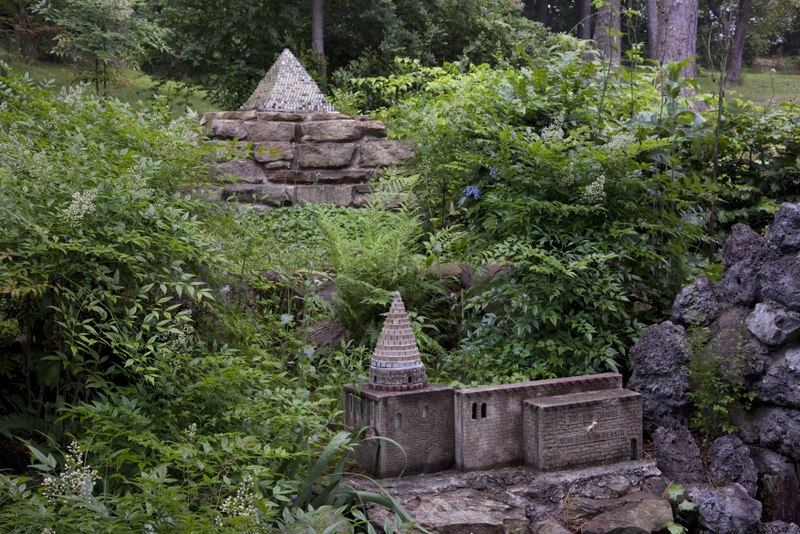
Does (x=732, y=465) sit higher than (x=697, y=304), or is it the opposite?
(x=697, y=304)

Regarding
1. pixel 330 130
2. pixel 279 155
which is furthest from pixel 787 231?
pixel 279 155

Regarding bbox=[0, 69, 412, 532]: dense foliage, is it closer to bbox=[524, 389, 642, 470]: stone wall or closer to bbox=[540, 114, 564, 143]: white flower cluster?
bbox=[524, 389, 642, 470]: stone wall

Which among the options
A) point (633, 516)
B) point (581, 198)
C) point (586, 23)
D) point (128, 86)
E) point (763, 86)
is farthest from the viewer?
point (586, 23)

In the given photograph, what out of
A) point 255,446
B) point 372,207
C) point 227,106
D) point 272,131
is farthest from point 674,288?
point 227,106

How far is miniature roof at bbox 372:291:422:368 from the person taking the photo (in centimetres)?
424

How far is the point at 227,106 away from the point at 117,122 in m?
7.20

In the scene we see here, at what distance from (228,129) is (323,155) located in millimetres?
914

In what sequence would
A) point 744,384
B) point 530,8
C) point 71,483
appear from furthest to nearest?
point 530,8
point 744,384
point 71,483

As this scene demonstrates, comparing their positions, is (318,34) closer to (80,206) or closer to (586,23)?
(80,206)

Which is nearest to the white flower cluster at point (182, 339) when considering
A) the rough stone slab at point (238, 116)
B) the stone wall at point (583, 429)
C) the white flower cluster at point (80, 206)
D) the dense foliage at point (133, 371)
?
the dense foliage at point (133, 371)

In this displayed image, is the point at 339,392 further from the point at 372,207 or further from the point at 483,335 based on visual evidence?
the point at 372,207

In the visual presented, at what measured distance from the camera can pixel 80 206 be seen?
3.48 m

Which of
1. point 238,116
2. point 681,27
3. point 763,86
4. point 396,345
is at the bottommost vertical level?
point 396,345

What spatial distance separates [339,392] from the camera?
4844 mm
